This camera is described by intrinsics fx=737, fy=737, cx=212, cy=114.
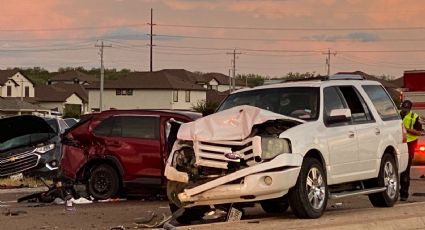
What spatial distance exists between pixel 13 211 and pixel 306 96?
5.25 m

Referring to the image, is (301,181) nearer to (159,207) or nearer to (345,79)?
(345,79)

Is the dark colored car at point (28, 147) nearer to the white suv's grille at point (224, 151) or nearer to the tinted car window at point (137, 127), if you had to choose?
the tinted car window at point (137, 127)

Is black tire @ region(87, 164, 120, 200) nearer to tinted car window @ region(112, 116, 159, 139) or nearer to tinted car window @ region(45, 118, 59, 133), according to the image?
tinted car window @ region(112, 116, 159, 139)

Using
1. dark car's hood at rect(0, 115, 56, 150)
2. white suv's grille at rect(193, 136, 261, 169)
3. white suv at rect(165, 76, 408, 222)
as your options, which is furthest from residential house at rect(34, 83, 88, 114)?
white suv's grille at rect(193, 136, 261, 169)

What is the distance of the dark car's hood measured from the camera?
59.0 feet

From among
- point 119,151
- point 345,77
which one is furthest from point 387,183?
point 119,151

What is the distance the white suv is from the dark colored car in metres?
7.64

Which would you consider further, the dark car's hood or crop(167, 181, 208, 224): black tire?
the dark car's hood

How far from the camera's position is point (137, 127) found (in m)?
13.6

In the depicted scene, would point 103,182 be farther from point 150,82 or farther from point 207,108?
point 150,82

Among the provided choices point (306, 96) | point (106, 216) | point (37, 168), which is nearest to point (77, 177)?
point (106, 216)

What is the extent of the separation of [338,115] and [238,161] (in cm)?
183

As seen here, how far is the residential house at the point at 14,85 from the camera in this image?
104750 millimetres

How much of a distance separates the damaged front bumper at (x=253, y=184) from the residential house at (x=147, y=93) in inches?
3126
